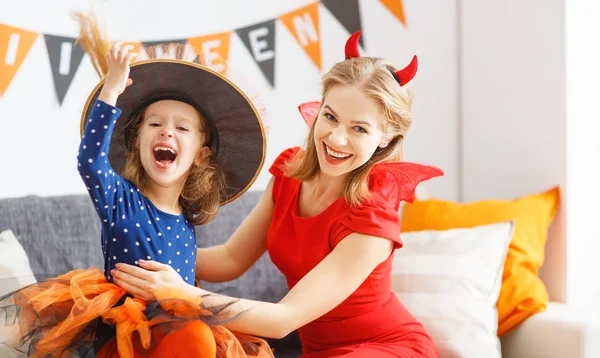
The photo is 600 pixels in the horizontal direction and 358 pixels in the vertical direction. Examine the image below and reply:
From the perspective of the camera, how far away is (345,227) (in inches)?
65.1

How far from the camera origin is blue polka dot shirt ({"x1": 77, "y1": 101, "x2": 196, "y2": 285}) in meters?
1.25

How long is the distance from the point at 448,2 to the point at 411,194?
4.79 ft

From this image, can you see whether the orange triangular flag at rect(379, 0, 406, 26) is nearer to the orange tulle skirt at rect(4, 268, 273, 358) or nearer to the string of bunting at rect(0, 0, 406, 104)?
the string of bunting at rect(0, 0, 406, 104)

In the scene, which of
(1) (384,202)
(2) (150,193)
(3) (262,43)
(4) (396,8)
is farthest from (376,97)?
(4) (396,8)

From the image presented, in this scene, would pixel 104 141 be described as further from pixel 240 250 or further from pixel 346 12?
pixel 346 12

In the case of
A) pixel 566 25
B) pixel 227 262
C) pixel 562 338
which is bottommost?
pixel 562 338

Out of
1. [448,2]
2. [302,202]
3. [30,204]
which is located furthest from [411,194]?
[448,2]

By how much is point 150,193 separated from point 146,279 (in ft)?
0.79

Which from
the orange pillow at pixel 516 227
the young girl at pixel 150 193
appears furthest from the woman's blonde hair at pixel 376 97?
the orange pillow at pixel 516 227

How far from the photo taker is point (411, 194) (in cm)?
179

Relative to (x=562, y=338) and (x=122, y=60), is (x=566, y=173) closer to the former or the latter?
(x=562, y=338)

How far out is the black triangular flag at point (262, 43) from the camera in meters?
2.47

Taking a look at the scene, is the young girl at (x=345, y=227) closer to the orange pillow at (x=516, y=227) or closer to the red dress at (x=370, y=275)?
the red dress at (x=370, y=275)

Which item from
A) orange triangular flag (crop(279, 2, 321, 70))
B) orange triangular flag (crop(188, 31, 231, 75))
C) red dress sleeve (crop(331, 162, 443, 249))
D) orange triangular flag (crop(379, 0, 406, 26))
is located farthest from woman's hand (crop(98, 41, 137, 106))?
orange triangular flag (crop(379, 0, 406, 26))
